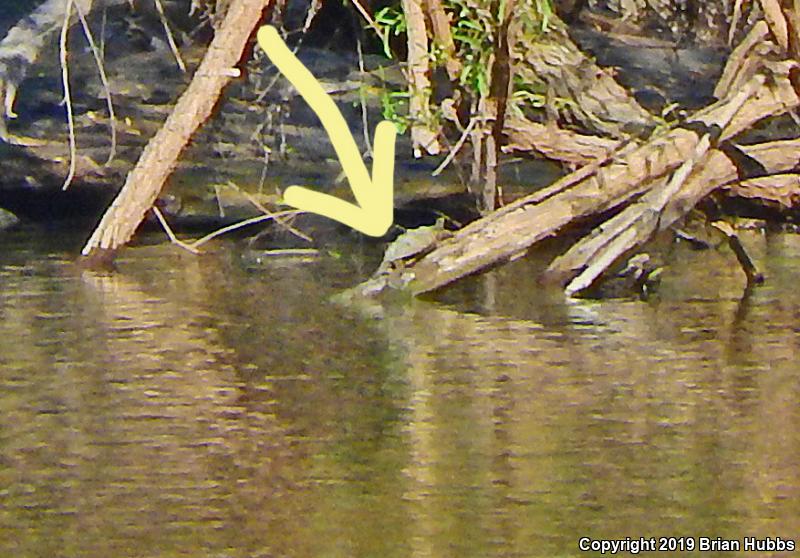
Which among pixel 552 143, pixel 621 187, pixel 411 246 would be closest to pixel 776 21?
pixel 621 187

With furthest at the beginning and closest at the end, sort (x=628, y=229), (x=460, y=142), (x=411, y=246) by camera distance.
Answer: (x=460, y=142)
(x=411, y=246)
(x=628, y=229)

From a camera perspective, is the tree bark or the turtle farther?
the tree bark

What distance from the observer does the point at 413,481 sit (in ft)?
9.29

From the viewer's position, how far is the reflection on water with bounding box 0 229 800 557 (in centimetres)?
263

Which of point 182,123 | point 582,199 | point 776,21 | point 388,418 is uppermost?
point 776,21

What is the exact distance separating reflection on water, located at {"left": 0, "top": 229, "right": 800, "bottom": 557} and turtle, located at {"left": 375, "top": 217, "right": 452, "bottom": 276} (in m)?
0.16

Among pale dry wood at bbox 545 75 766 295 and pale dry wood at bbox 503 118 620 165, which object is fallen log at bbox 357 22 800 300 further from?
pale dry wood at bbox 503 118 620 165

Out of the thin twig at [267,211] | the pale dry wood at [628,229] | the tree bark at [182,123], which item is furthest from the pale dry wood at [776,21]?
the thin twig at [267,211]

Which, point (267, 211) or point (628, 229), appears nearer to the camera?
point (628, 229)

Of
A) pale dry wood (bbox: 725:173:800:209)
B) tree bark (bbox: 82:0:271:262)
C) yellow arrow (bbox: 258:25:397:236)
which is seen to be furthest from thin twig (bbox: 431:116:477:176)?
pale dry wood (bbox: 725:173:800:209)

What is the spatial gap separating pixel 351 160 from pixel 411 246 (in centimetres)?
38

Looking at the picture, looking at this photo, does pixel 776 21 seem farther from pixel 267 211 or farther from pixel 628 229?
pixel 267 211

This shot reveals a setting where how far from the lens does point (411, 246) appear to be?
4.45m

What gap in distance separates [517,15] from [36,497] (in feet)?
8.00
